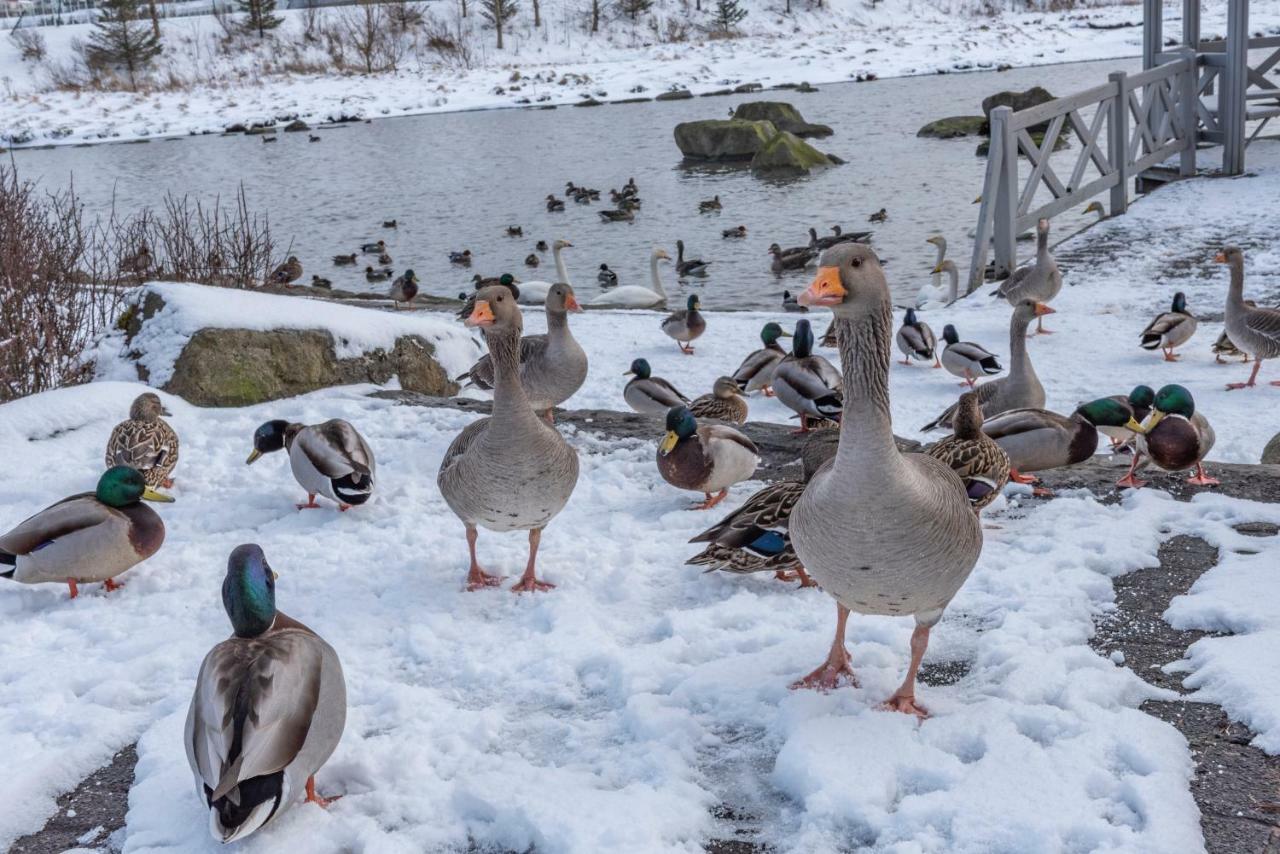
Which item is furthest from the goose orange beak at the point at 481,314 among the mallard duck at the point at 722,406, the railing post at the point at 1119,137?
the railing post at the point at 1119,137

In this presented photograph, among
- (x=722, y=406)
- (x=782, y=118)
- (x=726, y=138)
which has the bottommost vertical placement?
(x=722, y=406)

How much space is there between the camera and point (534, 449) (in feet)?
16.7

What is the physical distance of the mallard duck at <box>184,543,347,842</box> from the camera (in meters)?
3.13

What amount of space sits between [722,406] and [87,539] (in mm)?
4657

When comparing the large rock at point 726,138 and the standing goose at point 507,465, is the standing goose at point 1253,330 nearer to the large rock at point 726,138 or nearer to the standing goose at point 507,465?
the standing goose at point 507,465

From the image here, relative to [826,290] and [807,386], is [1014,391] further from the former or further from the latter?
[826,290]

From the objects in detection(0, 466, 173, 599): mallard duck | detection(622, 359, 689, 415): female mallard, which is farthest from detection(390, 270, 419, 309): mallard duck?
detection(0, 466, 173, 599): mallard duck

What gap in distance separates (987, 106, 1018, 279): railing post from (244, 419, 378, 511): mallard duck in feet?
34.5

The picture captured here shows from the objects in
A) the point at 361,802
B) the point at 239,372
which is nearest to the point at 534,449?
the point at 361,802

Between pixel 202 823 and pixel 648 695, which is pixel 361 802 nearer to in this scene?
pixel 202 823

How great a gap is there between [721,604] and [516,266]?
1636 cm

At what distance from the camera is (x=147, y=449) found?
6539mm

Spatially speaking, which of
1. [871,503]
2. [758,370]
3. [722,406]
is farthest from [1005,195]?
[871,503]

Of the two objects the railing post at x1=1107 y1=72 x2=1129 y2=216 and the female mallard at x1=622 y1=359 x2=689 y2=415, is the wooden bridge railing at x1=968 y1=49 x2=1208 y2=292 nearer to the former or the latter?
the railing post at x1=1107 y1=72 x2=1129 y2=216
